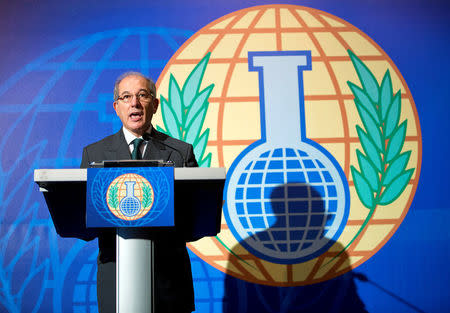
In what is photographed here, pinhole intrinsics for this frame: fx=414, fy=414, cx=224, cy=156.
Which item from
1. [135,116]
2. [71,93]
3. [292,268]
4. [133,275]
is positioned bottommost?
[292,268]

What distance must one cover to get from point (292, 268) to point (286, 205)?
45 cm

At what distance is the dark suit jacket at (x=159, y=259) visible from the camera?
140cm

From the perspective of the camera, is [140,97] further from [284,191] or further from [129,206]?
[284,191]

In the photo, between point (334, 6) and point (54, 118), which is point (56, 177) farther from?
point (334, 6)

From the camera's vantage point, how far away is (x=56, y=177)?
1.15 meters

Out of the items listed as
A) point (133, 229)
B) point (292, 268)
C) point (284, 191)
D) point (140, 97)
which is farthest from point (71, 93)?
point (133, 229)

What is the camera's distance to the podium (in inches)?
46.2

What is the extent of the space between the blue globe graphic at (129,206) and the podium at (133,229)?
66 mm

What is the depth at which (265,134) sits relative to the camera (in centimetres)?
310

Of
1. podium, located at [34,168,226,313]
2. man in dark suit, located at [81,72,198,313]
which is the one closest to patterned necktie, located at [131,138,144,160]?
man in dark suit, located at [81,72,198,313]

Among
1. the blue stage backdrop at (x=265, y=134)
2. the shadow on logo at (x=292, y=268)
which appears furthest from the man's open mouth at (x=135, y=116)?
the shadow on logo at (x=292, y=268)

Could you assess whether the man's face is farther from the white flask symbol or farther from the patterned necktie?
the white flask symbol

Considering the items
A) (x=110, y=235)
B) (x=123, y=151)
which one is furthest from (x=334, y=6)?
(x=110, y=235)

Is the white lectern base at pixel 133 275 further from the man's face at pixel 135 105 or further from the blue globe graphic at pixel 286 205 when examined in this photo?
the blue globe graphic at pixel 286 205
